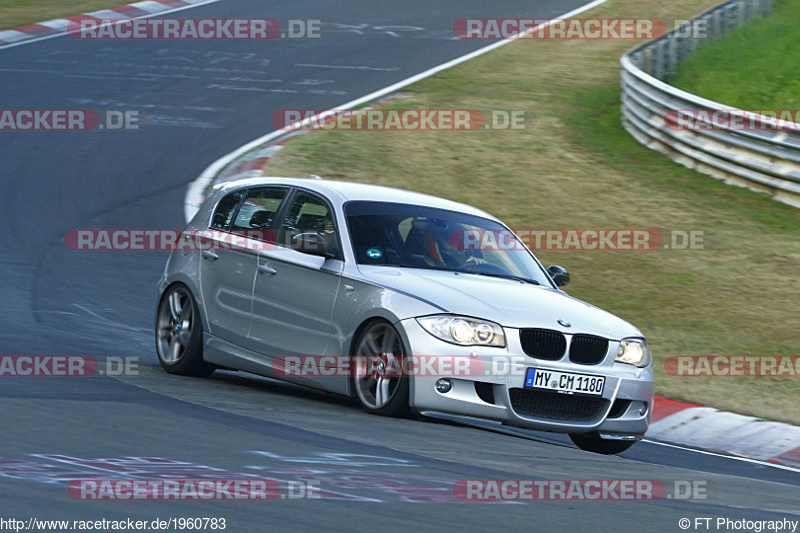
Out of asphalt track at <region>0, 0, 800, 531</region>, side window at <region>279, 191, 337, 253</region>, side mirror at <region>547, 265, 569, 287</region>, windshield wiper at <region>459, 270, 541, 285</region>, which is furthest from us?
side mirror at <region>547, 265, 569, 287</region>

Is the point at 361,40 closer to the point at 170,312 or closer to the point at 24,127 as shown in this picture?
the point at 24,127

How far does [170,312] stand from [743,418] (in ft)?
14.7

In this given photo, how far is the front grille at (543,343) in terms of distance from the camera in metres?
7.76

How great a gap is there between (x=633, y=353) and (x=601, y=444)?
2.09 feet

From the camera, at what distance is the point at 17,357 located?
9.16m

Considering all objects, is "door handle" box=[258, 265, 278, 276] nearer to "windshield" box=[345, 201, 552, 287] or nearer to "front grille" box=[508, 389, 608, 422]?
"windshield" box=[345, 201, 552, 287]

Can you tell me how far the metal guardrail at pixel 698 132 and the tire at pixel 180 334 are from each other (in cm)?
1056

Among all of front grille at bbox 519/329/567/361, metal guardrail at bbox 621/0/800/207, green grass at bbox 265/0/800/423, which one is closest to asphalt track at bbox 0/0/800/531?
front grille at bbox 519/329/567/361

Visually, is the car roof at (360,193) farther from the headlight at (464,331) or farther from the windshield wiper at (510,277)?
the headlight at (464,331)

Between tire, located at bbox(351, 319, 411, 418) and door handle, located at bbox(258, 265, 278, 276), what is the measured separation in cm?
106

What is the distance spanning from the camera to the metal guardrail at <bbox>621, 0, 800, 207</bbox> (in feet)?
59.3

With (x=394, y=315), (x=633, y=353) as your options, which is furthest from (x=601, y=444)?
(x=394, y=315)

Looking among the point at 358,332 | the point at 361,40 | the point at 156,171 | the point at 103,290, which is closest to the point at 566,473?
the point at 358,332

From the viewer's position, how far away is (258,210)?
9.48 m
